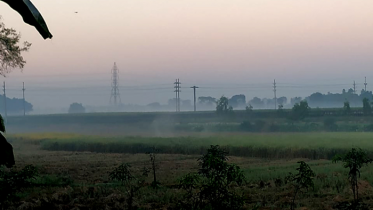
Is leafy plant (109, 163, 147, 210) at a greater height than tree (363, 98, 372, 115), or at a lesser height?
lesser

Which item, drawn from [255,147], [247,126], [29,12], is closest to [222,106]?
[247,126]

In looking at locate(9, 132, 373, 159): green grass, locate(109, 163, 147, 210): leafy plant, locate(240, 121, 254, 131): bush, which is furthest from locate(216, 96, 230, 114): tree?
locate(109, 163, 147, 210): leafy plant

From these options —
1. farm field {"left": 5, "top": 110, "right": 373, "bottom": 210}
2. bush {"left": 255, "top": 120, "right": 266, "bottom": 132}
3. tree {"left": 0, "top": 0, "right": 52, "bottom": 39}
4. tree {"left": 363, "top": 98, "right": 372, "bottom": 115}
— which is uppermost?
tree {"left": 363, "top": 98, "right": 372, "bottom": 115}

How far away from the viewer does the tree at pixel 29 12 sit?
2.86 meters

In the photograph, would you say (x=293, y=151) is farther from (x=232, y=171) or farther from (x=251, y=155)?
(x=232, y=171)

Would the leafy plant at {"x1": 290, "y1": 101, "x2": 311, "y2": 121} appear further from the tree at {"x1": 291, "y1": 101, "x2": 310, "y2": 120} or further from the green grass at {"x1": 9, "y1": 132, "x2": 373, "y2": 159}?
the green grass at {"x1": 9, "y1": 132, "x2": 373, "y2": 159}

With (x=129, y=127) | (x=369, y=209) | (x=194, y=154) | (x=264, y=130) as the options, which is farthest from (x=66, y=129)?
(x=369, y=209)

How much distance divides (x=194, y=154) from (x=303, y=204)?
85.2ft

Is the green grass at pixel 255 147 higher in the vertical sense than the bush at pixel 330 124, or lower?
lower

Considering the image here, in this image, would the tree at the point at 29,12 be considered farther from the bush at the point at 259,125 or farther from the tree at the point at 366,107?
the tree at the point at 366,107

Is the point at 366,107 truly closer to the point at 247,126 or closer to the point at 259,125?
the point at 259,125

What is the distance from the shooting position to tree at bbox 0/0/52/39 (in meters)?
2.86

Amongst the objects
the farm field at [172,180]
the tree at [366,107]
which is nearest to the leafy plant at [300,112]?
the tree at [366,107]

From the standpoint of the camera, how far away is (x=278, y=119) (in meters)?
84.3
